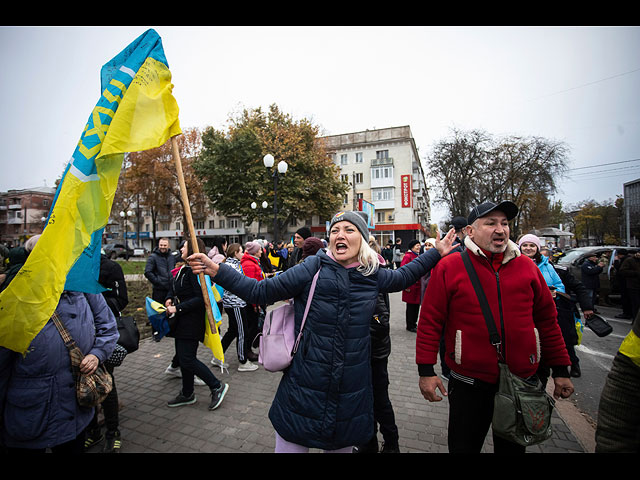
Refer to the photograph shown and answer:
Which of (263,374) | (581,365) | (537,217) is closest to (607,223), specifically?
(537,217)

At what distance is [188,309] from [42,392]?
5.69ft

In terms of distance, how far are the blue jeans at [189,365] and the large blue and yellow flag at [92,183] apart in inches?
72.9

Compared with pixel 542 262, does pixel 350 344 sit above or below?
below

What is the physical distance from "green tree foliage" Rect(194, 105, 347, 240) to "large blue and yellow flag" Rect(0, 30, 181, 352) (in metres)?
26.9

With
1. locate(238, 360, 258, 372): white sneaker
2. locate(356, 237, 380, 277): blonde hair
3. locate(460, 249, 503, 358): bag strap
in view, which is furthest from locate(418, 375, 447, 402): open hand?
locate(238, 360, 258, 372): white sneaker

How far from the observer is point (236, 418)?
3.69 metres

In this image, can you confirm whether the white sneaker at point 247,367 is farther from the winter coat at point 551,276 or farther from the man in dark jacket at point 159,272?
the winter coat at point 551,276

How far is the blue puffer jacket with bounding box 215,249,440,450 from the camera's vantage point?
1929 millimetres

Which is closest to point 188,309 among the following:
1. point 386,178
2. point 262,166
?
point 262,166

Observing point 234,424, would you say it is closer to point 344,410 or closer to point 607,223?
point 344,410

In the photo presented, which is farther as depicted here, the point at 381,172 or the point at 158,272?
the point at 381,172

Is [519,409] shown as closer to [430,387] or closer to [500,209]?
[430,387]

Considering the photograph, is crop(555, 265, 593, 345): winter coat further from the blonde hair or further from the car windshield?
the car windshield

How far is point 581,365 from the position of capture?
5.62m
